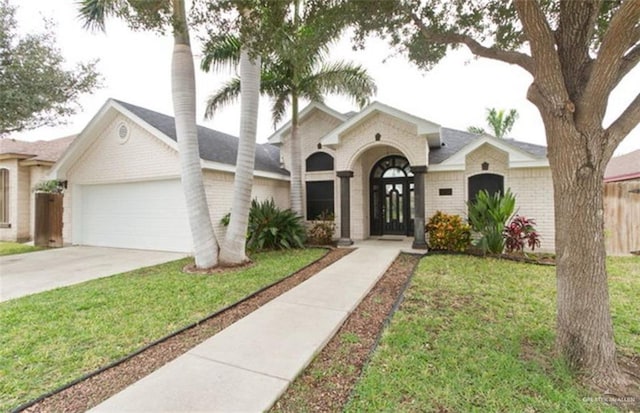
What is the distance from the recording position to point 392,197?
1231 centimetres

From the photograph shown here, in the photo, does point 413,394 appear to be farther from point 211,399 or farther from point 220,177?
point 220,177

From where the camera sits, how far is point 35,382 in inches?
111

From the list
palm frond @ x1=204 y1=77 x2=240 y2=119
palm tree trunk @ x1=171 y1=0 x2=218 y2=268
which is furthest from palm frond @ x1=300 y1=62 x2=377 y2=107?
palm tree trunk @ x1=171 y1=0 x2=218 y2=268

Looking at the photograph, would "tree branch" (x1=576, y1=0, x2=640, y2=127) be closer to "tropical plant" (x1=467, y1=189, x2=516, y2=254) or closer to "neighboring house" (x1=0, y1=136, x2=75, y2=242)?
"tropical plant" (x1=467, y1=189, x2=516, y2=254)

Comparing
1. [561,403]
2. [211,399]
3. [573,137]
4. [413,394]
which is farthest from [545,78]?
[211,399]

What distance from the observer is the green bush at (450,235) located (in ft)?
29.7

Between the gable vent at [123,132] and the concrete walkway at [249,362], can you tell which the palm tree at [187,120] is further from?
the gable vent at [123,132]

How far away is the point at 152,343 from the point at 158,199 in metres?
7.94

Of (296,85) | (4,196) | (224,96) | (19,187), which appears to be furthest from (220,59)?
(4,196)

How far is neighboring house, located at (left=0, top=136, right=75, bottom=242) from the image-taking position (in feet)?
43.2

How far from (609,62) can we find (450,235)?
22.7ft

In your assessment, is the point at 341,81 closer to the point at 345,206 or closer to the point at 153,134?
the point at 345,206

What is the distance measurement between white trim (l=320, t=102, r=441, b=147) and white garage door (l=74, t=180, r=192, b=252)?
570 cm

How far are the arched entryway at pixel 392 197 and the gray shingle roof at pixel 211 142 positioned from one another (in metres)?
4.23
